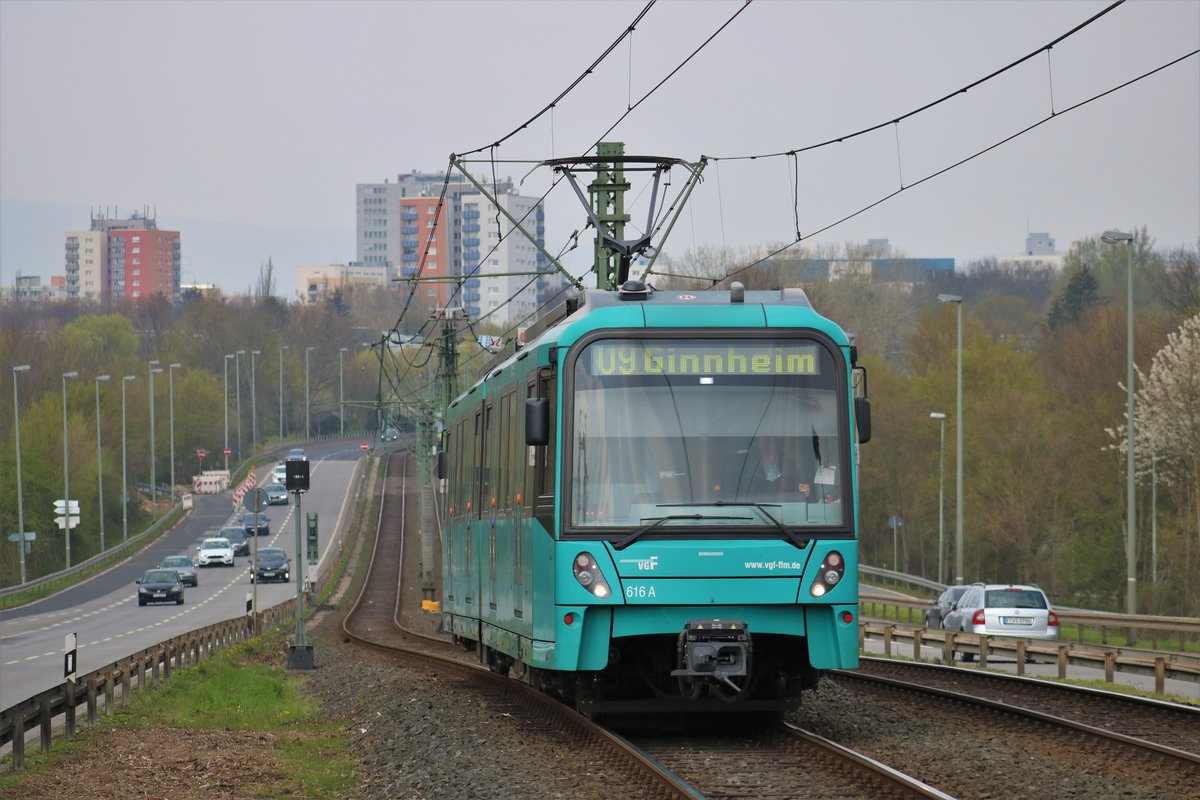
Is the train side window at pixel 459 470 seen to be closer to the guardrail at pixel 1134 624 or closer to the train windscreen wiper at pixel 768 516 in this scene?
the train windscreen wiper at pixel 768 516

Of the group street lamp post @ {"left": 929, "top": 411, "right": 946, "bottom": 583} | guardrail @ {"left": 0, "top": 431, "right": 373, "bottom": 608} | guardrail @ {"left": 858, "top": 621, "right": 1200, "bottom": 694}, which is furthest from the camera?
guardrail @ {"left": 0, "top": 431, "right": 373, "bottom": 608}

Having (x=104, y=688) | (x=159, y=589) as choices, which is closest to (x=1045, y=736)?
(x=104, y=688)

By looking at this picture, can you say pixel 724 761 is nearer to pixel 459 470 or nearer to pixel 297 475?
pixel 459 470

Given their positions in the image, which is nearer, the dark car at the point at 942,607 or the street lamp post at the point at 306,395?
the dark car at the point at 942,607

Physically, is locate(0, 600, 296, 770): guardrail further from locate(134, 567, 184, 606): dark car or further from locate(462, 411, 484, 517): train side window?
locate(134, 567, 184, 606): dark car

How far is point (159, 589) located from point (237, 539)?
2864 centimetres

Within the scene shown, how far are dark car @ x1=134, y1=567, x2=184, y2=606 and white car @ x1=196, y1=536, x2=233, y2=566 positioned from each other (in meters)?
20.2

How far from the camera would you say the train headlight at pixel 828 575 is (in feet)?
46.2

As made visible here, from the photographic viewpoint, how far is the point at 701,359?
47.6 ft

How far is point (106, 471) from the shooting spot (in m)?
95.5

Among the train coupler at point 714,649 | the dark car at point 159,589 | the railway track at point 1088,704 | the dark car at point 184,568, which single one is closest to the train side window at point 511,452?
the train coupler at point 714,649

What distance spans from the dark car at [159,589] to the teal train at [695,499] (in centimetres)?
5037

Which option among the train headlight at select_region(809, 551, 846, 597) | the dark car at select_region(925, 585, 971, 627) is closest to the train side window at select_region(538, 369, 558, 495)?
the train headlight at select_region(809, 551, 846, 597)

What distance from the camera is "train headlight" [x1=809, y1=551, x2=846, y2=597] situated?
1408 cm
